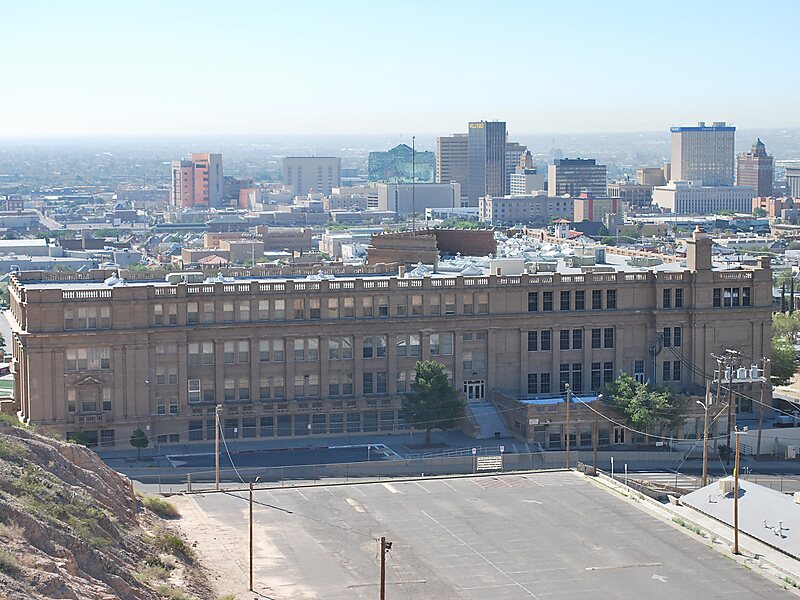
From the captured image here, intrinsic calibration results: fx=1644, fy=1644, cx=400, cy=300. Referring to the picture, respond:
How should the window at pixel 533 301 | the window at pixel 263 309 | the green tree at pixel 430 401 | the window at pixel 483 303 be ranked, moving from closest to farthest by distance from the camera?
the green tree at pixel 430 401
the window at pixel 263 309
the window at pixel 483 303
the window at pixel 533 301

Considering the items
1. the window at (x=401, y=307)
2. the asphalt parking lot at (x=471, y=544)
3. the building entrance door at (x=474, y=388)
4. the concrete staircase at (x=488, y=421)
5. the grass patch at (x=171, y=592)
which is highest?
the window at (x=401, y=307)

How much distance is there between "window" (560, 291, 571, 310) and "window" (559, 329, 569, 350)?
166 centimetres

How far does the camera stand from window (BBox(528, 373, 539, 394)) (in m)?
118

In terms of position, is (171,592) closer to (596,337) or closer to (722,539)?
(722,539)

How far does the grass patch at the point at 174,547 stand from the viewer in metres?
73.7

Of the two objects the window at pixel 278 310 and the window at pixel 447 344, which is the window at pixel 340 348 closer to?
the window at pixel 278 310

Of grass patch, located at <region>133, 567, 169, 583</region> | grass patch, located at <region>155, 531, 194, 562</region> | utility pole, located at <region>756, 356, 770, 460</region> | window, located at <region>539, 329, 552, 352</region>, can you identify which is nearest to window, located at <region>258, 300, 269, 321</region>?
window, located at <region>539, 329, 552, 352</region>

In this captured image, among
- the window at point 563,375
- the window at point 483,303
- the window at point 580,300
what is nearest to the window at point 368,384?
the window at point 483,303

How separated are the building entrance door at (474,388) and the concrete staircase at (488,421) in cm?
104

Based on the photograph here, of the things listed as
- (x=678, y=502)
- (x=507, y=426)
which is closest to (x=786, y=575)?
(x=678, y=502)

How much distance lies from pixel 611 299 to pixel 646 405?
10820 millimetres

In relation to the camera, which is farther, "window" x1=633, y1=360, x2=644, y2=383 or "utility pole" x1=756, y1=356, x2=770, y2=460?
"window" x1=633, y1=360, x2=644, y2=383

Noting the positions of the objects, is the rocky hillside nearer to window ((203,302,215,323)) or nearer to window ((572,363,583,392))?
window ((203,302,215,323))

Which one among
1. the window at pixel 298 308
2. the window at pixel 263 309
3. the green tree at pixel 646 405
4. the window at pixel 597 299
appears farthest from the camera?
Result: the window at pixel 597 299
